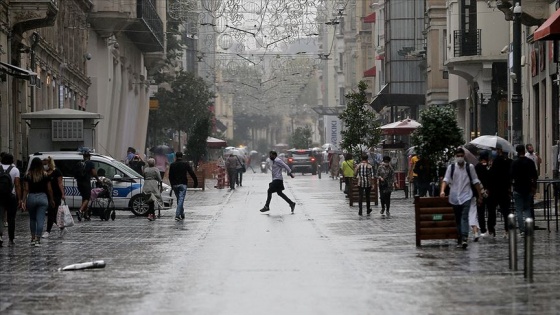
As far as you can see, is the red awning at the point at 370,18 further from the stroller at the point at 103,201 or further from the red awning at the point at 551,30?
the red awning at the point at 551,30

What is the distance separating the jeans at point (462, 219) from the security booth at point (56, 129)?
21.2 metres

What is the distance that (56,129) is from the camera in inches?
1695

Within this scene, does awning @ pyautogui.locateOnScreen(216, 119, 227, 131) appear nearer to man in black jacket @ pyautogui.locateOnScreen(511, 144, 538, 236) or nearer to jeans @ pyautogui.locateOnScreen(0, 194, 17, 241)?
jeans @ pyautogui.locateOnScreen(0, 194, 17, 241)

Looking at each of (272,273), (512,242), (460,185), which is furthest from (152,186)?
(512,242)

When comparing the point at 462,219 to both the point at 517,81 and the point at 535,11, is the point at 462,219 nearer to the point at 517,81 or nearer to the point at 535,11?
the point at 517,81

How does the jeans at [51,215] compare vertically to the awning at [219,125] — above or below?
below

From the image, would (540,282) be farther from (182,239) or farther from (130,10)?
(130,10)

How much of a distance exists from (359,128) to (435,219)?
2526cm

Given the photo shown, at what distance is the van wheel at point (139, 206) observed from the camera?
124ft

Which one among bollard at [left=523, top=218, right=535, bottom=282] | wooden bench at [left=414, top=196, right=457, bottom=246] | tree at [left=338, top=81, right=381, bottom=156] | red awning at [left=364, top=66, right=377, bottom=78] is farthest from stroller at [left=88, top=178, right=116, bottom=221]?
red awning at [left=364, top=66, right=377, bottom=78]

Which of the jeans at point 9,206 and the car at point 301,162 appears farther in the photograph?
the car at point 301,162

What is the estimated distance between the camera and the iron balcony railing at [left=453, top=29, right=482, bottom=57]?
182 ft

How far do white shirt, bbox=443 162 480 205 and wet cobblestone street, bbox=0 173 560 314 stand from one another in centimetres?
80

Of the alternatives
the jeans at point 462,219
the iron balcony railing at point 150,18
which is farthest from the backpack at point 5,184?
the iron balcony railing at point 150,18
